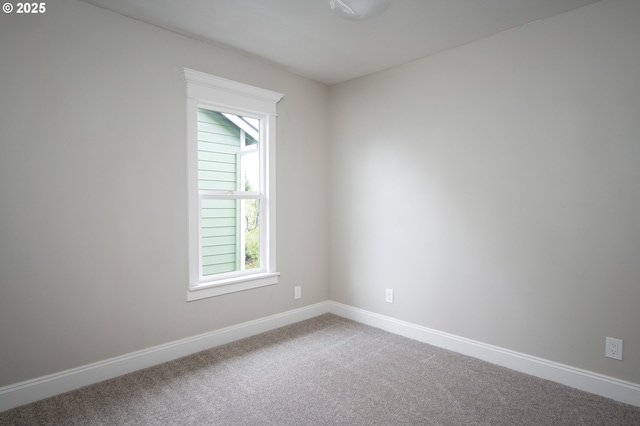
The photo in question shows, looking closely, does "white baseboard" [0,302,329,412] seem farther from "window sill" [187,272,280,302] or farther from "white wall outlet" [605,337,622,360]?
"white wall outlet" [605,337,622,360]

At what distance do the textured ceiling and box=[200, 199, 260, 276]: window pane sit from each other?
4.44 ft

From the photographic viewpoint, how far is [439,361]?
9.10ft

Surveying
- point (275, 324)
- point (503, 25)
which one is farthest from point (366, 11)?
point (275, 324)

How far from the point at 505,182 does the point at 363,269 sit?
1.59 metres

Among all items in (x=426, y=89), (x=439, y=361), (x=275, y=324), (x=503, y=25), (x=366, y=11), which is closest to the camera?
(x=366, y=11)

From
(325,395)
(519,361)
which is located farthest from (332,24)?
(519,361)

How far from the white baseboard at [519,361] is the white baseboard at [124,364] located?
1047 mm

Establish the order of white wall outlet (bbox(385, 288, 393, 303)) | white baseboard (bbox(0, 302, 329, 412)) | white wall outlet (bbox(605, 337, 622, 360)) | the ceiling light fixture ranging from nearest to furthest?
the ceiling light fixture → white baseboard (bbox(0, 302, 329, 412)) → white wall outlet (bbox(605, 337, 622, 360)) → white wall outlet (bbox(385, 288, 393, 303))

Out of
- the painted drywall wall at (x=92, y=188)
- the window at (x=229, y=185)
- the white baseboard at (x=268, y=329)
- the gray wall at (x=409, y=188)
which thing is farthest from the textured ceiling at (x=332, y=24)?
the white baseboard at (x=268, y=329)

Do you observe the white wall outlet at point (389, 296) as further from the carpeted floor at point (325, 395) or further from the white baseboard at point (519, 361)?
the carpeted floor at point (325, 395)

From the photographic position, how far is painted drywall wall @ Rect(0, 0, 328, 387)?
2127mm

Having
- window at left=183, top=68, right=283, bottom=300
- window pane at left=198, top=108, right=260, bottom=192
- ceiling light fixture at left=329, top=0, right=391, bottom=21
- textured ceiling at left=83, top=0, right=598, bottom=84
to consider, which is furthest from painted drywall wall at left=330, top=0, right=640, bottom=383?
ceiling light fixture at left=329, top=0, right=391, bottom=21

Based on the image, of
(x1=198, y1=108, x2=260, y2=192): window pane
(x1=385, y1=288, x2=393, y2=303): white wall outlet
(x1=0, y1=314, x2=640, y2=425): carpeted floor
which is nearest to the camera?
(x1=0, y1=314, x2=640, y2=425): carpeted floor

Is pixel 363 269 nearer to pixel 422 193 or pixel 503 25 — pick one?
pixel 422 193
